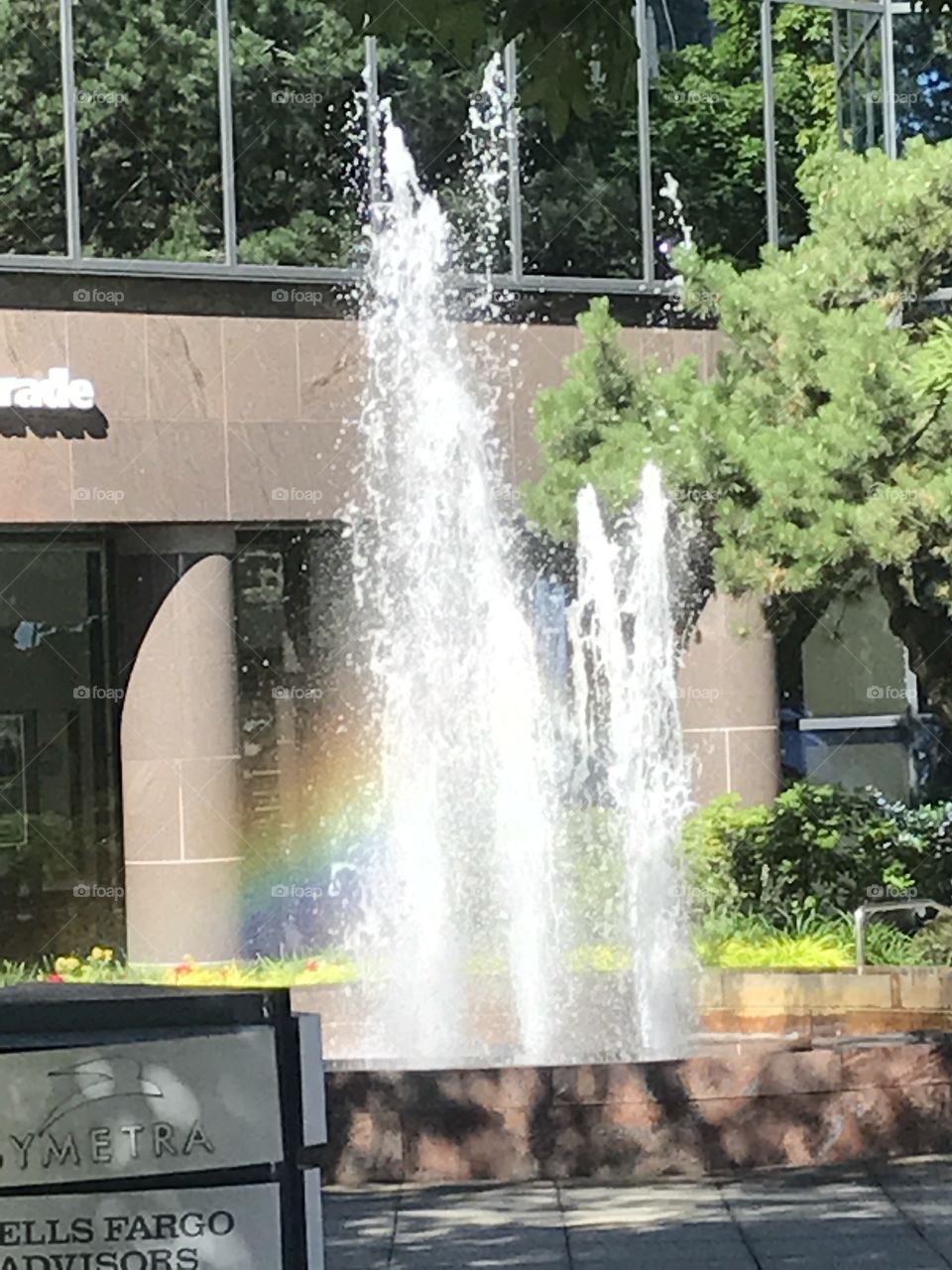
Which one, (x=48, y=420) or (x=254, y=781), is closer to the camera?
(x=48, y=420)

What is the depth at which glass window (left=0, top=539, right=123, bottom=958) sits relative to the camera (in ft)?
69.2

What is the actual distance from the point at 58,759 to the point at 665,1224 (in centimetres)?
1317

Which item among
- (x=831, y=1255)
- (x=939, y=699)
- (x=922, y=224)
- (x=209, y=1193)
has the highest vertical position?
(x=922, y=224)

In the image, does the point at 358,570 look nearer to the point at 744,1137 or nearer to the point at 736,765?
the point at 736,765

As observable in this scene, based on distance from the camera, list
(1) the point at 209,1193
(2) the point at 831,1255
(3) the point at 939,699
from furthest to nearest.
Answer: (3) the point at 939,699, (2) the point at 831,1255, (1) the point at 209,1193

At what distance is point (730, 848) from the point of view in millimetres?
19547

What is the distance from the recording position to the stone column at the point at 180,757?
20172mm

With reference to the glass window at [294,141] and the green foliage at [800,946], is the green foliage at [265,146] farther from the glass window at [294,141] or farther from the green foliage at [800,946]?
the green foliage at [800,946]

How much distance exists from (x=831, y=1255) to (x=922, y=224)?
31.1ft

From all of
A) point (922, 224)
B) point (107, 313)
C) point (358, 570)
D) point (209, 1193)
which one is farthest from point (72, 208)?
point (209, 1193)

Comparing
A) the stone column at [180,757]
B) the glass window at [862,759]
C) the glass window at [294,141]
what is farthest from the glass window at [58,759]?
the glass window at [862,759]

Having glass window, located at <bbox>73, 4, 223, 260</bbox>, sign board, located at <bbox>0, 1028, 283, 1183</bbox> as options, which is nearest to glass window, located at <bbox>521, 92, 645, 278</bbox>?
glass window, located at <bbox>73, 4, 223, 260</bbox>

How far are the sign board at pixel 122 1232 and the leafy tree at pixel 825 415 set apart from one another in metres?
11.3

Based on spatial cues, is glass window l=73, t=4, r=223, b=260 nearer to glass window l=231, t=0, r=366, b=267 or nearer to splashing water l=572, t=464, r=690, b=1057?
glass window l=231, t=0, r=366, b=267
